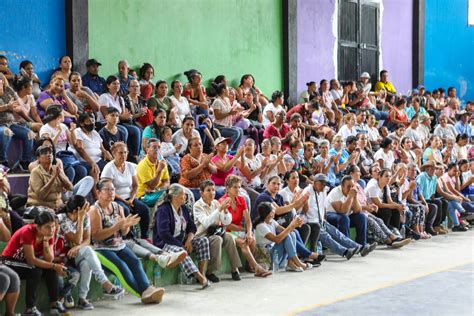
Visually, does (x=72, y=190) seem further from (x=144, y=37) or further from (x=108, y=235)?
(x=144, y=37)

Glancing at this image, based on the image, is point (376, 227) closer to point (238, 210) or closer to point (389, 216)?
point (389, 216)

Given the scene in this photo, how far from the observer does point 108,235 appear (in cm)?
904

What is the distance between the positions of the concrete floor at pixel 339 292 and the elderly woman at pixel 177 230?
239mm

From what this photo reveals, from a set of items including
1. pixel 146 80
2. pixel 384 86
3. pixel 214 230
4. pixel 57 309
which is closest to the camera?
pixel 57 309

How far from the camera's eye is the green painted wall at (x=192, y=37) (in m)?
13.7

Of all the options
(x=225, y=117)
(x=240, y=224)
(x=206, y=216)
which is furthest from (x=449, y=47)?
(x=206, y=216)

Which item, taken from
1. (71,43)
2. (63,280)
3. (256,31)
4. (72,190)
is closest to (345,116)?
(256,31)

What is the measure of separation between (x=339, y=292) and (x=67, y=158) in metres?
3.40

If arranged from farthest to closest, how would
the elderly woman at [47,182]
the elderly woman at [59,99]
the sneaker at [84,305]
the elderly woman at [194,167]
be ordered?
the elderly woman at [59,99], the elderly woman at [194,167], the elderly woman at [47,182], the sneaker at [84,305]

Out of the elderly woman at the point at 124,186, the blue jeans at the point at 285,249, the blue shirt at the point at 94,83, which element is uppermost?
the blue shirt at the point at 94,83

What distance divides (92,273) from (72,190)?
1.36 meters

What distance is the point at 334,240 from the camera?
12.3m

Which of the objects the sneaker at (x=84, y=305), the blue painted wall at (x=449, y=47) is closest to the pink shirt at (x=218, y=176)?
the sneaker at (x=84, y=305)

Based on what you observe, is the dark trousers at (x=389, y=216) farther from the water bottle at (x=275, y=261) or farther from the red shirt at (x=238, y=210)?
the red shirt at (x=238, y=210)
